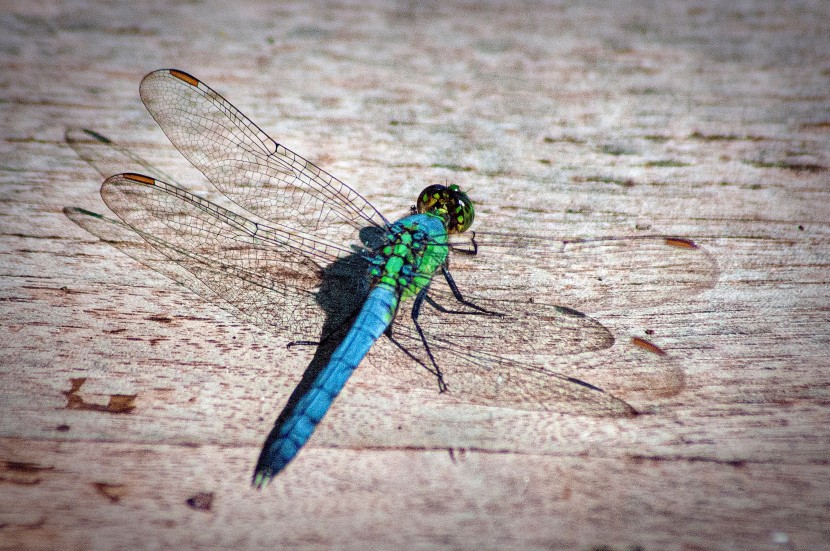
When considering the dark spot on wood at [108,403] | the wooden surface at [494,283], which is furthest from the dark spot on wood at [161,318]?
the dark spot on wood at [108,403]

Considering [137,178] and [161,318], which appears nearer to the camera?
[161,318]

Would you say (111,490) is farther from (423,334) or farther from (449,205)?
(449,205)

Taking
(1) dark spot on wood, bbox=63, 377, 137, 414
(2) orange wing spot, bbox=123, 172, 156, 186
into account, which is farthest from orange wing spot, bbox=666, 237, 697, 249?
(2) orange wing spot, bbox=123, 172, 156, 186

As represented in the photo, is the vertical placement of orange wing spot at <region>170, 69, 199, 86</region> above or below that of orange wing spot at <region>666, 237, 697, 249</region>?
below

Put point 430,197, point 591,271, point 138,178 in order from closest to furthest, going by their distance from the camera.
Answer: point 591,271
point 138,178
point 430,197

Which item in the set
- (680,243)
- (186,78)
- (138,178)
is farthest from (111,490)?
(680,243)

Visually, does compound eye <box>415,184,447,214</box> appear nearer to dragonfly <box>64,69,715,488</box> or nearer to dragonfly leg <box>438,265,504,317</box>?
dragonfly <box>64,69,715,488</box>
